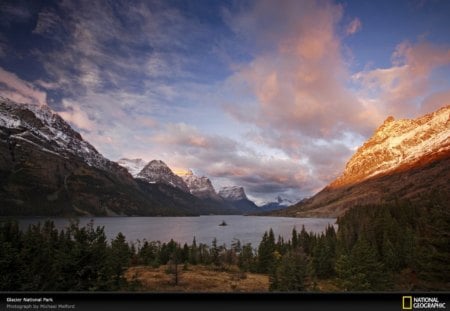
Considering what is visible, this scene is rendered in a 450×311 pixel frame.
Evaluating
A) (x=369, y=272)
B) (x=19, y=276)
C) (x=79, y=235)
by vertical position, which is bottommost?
(x=369, y=272)

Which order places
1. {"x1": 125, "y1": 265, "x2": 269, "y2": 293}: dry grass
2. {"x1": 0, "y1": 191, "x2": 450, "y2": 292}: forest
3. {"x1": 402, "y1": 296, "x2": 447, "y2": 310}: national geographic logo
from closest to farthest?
{"x1": 402, "y1": 296, "x2": 447, "y2": 310}: national geographic logo → {"x1": 0, "y1": 191, "x2": 450, "y2": 292}: forest → {"x1": 125, "y1": 265, "x2": 269, "y2": 293}: dry grass

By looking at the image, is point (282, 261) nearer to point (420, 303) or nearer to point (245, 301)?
point (420, 303)

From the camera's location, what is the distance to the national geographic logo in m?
3.76

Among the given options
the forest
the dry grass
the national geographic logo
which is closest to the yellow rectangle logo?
the national geographic logo

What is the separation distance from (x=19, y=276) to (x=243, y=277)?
100 feet

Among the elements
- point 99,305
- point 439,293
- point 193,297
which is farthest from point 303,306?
point 99,305

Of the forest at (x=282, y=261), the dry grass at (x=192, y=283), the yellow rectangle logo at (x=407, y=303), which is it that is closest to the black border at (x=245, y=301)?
the yellow rectangle logo at (x=407, y=303)

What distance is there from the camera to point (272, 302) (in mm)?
3957

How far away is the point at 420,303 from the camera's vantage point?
149 inches

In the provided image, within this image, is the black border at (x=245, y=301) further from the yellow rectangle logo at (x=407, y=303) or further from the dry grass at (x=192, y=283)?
the dry grass at (x=192, y=283)

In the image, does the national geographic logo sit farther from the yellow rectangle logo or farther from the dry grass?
the dry grass

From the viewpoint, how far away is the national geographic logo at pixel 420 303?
3.76m

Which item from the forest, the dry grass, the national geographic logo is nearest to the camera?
the national geographic logo

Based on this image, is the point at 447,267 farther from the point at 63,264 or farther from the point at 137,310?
the point at 63,264
